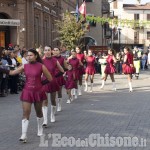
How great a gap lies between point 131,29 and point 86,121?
261 feet

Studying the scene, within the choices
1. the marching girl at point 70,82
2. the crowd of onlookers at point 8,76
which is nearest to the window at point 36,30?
the crowd of onlookers at point 8,76

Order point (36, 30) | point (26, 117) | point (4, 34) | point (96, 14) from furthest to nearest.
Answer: point (96, 14) → point (36, 30) → point (4, 34) → point (26, 117)

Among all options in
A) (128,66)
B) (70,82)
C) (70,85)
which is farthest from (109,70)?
(70,85)

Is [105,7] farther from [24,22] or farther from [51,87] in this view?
[51,87]

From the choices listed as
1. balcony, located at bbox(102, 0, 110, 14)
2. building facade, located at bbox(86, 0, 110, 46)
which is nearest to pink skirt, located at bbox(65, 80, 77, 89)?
building facade, located at bbox(86, 0, 110, 46)

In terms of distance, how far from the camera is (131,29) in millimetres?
89438

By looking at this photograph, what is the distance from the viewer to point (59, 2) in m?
43.5

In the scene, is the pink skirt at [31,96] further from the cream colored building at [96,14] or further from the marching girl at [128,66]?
the cream colored building at [96,14]

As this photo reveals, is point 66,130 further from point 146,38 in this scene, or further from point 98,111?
point 146,38

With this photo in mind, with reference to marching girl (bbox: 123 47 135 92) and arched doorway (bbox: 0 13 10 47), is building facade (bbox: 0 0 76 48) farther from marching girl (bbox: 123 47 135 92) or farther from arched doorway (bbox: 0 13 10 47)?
marching girl (bbox: 123 47 135 92)

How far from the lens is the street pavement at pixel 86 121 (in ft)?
29.3

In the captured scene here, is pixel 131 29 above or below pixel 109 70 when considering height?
above

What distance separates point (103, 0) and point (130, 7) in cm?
2807

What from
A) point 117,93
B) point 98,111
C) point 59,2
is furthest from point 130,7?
point 98,111
